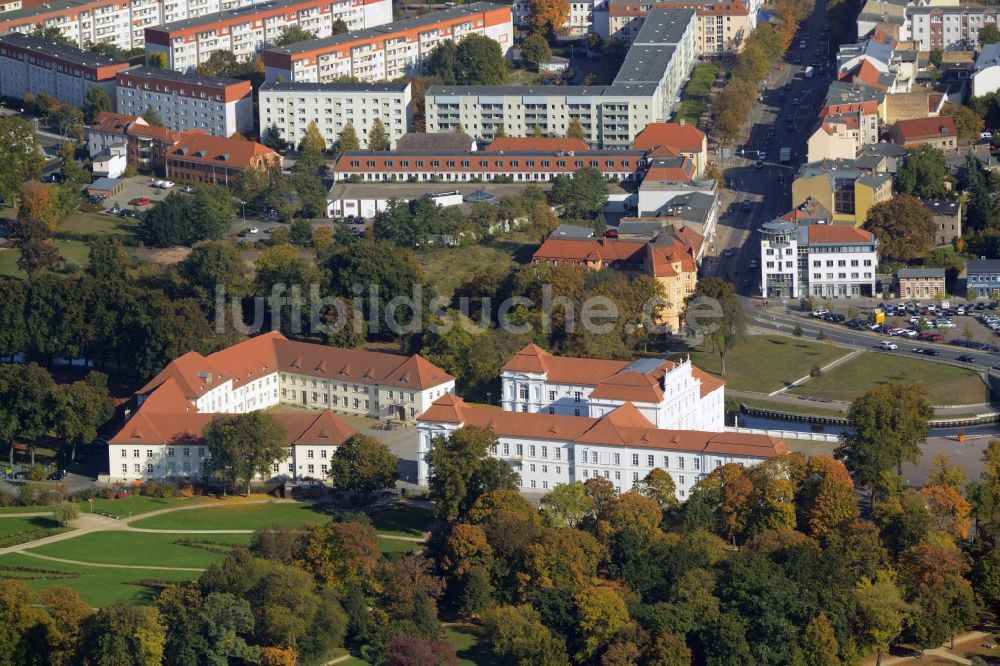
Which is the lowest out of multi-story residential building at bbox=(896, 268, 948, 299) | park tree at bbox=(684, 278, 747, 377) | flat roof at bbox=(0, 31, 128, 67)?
park tree at bbox=(684, 278, 747, 377)

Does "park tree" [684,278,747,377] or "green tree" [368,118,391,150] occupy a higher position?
"green tree" [368,118,391,150]

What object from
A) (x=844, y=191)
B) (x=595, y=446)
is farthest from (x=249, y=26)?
(x=595, y=446)

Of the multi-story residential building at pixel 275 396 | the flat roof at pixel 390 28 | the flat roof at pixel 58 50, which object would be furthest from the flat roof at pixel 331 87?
the multi-story residential building at pixel 275 396

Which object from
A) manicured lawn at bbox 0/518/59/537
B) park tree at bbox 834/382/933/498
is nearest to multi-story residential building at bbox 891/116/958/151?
park tree at bbox 834/382/933/498

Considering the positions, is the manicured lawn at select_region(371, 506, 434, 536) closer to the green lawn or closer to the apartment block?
the green lawn

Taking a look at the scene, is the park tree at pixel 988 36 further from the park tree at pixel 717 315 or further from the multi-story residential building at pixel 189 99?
the multi-story residential building at pixel 189 99

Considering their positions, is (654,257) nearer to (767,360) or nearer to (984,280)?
(767,360)
